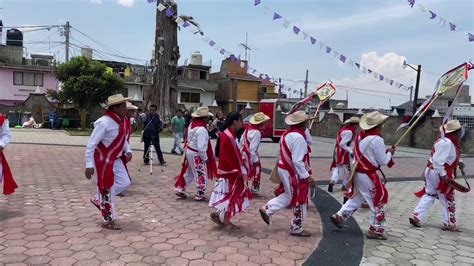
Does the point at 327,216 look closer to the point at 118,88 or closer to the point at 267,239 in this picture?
the point at 267,239

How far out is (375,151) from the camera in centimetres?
532

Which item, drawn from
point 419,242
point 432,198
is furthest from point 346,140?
point 419,242

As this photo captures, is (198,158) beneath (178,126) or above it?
beneath

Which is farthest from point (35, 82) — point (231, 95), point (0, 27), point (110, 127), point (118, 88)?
point (110, 127)

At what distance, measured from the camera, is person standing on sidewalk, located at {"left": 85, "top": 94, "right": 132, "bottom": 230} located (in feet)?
16.7

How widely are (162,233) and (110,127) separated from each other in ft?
4.54

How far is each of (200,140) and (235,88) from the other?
130 ft

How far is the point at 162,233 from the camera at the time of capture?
5.26m

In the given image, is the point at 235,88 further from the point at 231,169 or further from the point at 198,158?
the point at 231,169

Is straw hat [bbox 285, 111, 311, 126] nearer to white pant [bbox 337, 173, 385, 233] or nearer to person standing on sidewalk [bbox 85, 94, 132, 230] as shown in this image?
white pant [bbox 337, 173, 385, 233]

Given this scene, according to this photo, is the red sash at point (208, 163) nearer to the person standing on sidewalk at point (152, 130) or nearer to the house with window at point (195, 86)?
the person standing on sidewalk at point (152, 130)

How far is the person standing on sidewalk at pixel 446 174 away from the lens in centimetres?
592

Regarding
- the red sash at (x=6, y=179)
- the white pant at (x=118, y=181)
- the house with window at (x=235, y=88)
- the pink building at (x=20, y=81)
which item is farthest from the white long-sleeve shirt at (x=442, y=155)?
the house with window at (x=235, y=88)

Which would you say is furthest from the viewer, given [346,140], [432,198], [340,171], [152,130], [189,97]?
[189,97]
